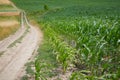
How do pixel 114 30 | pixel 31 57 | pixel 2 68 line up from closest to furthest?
pixel 2 68
pixel 114 30
pixel 31 57

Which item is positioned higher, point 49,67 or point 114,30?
point 114,30

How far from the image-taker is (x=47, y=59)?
45.4 feet

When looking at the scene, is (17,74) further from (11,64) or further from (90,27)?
(90,27)

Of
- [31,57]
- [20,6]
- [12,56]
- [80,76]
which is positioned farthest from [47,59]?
[20,6]

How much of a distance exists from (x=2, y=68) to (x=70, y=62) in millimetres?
3008

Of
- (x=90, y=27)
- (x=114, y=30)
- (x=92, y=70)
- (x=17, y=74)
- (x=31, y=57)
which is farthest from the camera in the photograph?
(x=90, y=27)

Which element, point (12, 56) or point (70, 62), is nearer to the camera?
point (70, 62)

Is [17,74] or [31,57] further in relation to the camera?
[31,57]

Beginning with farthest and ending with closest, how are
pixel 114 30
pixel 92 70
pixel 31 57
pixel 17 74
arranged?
pixel 31 57, pixel 114 30, pixel 17 74, pixel 92 70

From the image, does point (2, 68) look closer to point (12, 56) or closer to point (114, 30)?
point (12, 56)

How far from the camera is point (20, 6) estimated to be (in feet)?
205

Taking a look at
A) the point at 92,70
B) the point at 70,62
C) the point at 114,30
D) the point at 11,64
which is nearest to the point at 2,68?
the point at 11,64


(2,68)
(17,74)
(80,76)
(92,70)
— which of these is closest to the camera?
(80,76)

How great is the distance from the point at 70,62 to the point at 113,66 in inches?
88.8
